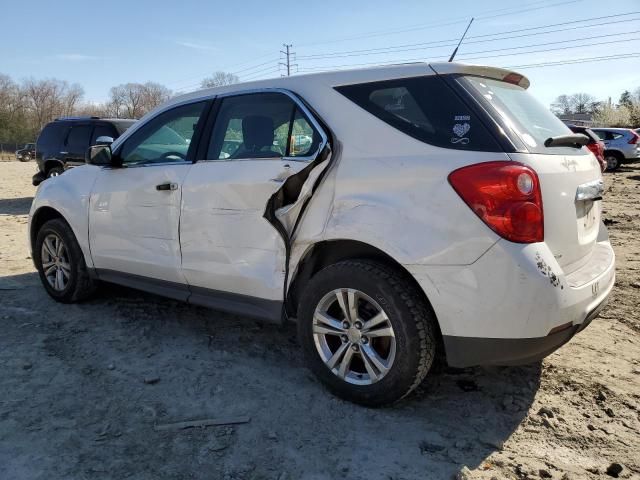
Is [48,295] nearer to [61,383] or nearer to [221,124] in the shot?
[61,383]

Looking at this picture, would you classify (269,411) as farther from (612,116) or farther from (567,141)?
(612,116)

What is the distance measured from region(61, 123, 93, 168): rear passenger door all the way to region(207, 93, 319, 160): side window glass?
27.7ft

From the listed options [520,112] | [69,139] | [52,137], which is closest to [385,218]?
[520,112]

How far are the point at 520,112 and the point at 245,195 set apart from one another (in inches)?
64.4

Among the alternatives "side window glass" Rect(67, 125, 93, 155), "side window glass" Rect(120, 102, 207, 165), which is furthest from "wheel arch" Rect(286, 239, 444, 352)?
"side window glass" Rect(67, 125, 93, 155)

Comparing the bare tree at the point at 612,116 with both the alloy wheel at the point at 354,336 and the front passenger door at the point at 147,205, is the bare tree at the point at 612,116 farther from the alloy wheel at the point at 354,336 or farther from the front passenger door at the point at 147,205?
the alloy wheel at the point at 354,336

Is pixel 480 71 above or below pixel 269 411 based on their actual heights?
above

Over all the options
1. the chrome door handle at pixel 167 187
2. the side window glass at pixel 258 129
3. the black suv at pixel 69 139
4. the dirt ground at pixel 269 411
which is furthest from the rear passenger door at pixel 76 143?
the side window glass at pixel 258 129

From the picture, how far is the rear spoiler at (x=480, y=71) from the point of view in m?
2.84

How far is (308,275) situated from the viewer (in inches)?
126

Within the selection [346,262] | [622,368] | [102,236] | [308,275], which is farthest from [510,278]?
[102,236]

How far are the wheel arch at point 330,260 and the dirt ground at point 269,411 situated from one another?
1.60 feet

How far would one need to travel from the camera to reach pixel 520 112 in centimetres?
291

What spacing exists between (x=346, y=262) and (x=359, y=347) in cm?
47
